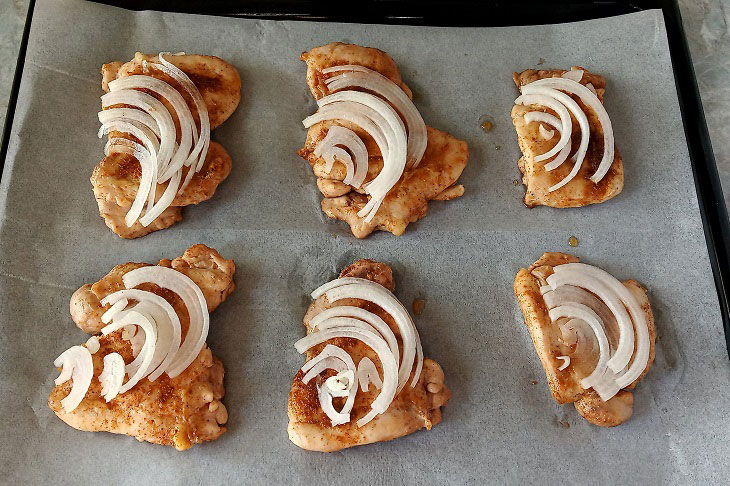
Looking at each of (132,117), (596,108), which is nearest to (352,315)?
(132,117)

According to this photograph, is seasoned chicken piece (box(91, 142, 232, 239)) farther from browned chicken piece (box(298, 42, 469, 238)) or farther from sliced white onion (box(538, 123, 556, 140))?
sliced white onion (box(538, 123, 556, 140))

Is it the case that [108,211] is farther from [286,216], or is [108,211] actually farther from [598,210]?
[598,210]

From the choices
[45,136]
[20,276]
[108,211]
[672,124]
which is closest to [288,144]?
[108,211]

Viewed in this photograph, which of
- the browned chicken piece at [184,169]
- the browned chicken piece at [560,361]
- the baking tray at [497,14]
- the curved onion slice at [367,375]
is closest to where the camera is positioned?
the curved onion slice at [367,375]

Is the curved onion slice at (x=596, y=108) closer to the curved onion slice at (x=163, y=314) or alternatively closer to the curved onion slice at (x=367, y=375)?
the curved onion slice at (x=367, y=375)

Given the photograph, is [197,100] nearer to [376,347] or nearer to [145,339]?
[145,339]

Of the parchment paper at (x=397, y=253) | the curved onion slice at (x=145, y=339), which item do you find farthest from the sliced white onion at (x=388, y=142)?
the curved onion slice at (x=145, y=339)
